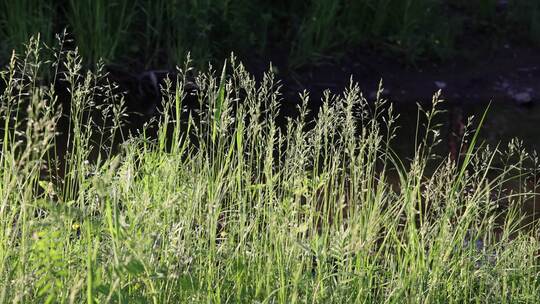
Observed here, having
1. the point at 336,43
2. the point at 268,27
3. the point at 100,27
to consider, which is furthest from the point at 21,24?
the point at 336,43

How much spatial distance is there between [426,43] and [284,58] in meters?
1.35

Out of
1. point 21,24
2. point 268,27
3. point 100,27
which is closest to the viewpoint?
point 21,24

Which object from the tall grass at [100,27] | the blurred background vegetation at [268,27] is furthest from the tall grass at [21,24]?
the tall grass at [100,27]

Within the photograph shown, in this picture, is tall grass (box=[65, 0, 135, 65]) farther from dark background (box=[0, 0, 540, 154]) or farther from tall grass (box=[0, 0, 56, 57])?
tall grass (box=[0, 0, 56, 57])

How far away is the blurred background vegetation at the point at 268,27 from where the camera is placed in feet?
23.9

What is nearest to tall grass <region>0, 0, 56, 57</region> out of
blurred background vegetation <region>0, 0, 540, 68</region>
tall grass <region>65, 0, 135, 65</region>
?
blurred background vegetation <region>0, 0, 540, 68</region>

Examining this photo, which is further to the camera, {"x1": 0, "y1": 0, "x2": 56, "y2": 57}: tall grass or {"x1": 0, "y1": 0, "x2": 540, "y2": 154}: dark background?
{"x1": 0, "y1": 0, "x2": 540, "y2": 154}: dark background

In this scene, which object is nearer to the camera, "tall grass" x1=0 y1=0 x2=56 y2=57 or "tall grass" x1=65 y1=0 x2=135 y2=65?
"tall grass" x1=0 y1=0 x2=56 y2=57

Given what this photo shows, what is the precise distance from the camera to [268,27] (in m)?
8.45

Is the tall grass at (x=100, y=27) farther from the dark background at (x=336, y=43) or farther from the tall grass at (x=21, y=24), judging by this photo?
the tall grass at (x=21, y=24)

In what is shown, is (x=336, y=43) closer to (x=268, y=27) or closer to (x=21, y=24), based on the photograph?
(x=268, y=27)

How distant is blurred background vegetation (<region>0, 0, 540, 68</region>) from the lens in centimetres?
728

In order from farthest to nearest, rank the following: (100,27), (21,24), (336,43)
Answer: (336,43) → (100,27) → (21,24)

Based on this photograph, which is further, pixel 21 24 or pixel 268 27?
pixel 268 27
